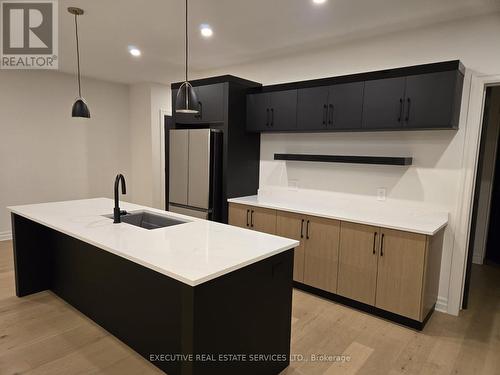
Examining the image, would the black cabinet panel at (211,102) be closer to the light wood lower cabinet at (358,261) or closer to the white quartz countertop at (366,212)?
the white quartz countertop at (366,212)

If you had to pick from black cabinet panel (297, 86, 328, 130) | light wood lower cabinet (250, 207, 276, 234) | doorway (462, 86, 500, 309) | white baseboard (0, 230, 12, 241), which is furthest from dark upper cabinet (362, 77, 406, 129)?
white baseboard (0, 230, 12, 241)

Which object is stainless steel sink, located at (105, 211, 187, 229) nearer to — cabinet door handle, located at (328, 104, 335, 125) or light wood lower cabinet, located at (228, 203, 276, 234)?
light wood lower cabinet, located at (228, 203, 276, 234)

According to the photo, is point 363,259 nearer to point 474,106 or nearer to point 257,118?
point 474,106

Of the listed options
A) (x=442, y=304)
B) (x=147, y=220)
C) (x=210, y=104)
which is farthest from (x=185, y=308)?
(x=210, y=104)

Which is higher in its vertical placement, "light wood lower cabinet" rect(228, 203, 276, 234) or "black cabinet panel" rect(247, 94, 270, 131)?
"black cabinet panel" rect(247, 94, 270, 131)

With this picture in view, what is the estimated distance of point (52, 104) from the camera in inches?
201

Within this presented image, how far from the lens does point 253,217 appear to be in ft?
12.2

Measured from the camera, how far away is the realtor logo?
2.80m

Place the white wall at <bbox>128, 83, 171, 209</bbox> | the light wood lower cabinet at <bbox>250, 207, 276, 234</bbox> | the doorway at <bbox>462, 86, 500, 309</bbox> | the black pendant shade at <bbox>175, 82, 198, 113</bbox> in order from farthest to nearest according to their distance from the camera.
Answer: the white wall at <bbox>128, 83, 171, 209</bbox> → the doorway at <bbox>462, 86, 500, 309</bbox> → the light wood lower cabinet at <bbox>250, 207, 276, 234</bbox> → the black pendant shade at <bbox>175, 82, 198, 113</bbox>

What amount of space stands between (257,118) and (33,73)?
3597 millimetres

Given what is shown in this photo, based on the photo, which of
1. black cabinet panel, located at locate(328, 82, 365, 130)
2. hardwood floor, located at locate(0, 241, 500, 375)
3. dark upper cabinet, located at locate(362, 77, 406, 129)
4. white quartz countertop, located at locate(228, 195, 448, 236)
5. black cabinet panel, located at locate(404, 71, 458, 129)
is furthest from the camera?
black cabinet panel, located at locate(328, 82, 365, 130)

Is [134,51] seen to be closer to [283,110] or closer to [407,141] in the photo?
[283,110]

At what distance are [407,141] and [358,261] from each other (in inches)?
48.9

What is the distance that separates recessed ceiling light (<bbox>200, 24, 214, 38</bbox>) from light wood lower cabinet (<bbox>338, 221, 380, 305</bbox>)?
2.28 meters
